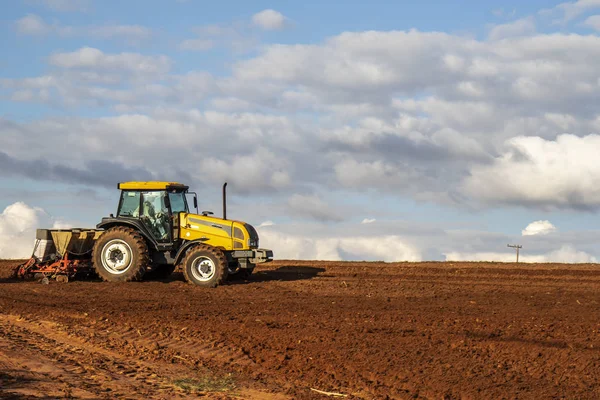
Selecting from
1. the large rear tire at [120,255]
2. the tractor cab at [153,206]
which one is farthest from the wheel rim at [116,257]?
the tractor cab at [153,206]

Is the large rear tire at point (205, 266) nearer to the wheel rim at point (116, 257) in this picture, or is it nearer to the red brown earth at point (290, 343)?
the red brown earth at point (290, 343)

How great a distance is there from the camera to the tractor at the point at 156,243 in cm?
2067

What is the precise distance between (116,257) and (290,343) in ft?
31.7

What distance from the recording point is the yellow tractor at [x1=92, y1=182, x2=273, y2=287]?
20656 mm

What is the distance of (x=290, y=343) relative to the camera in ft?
41.6

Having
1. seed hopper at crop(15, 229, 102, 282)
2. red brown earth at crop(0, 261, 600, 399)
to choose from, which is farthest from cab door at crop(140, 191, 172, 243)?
seed hopper at crop(15, 229, 102, 282)

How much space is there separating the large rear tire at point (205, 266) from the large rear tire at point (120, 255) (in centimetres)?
118

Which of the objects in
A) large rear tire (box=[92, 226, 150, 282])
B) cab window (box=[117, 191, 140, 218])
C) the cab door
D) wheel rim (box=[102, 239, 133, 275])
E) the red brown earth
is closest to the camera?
the red brown earth

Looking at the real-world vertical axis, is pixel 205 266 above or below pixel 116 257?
below

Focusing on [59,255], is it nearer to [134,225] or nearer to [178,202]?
[134,225]

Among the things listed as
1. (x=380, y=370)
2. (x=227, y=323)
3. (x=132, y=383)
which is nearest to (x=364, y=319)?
(x=227, y=323)

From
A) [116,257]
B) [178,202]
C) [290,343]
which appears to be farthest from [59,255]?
[290,343]

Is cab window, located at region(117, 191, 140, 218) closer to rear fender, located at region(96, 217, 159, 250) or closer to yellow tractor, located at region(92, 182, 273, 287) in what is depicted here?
yellow tractor, located at region(92, 182, 273, 287)

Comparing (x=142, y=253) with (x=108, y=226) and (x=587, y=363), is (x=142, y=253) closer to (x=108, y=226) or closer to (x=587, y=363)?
(x=108, y=226)
